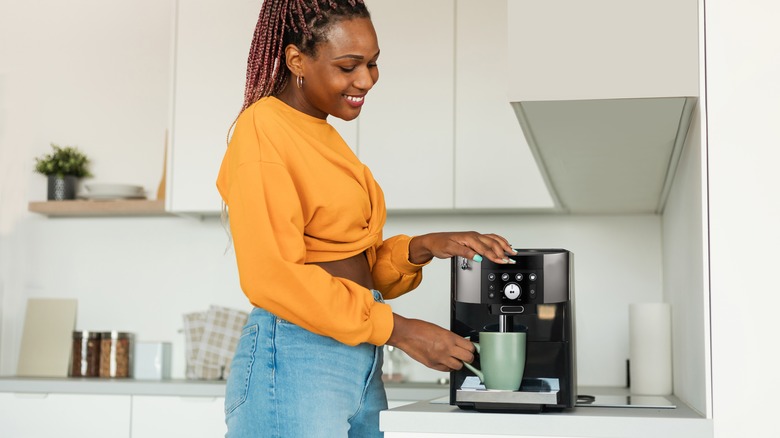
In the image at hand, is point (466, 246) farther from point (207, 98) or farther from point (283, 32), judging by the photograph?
point (207, 98)

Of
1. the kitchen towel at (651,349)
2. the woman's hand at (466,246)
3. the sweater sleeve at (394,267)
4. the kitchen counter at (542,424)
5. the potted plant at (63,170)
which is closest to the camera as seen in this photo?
the kitchen counter at (542,424)

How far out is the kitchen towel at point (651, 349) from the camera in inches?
86.2

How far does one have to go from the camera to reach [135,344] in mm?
3205

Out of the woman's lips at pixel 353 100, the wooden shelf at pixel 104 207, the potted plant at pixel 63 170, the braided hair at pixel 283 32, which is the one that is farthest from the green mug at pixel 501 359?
the potted plant at pixel 63 170

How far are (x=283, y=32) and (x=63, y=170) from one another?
211 centimetres

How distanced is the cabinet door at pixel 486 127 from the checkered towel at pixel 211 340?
861 mm

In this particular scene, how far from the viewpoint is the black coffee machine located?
1353mm

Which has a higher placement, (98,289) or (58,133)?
(58,133)

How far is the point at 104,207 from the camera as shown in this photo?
3145 millimetres

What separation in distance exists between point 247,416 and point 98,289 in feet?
7.15

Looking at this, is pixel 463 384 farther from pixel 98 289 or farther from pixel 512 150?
pixel 98 289

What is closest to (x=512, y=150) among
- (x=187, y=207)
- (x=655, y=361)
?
(x=655, y=361)

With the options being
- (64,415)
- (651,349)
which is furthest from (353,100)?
(64,415)

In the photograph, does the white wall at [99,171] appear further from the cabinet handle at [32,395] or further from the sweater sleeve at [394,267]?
the sweater sleeve at [394,267]
